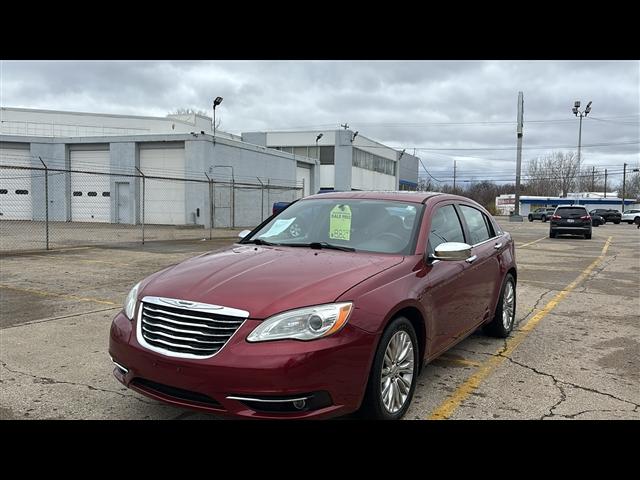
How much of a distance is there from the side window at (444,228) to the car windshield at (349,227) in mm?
183

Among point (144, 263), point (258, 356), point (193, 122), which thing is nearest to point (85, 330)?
point (258, 356)

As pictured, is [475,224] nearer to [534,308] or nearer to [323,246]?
[323,246]

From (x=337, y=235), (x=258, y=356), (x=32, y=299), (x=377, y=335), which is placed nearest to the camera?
(x=258, y=356)

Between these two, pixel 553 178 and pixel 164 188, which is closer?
pixel 164 188

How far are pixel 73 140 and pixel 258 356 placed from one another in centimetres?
3299

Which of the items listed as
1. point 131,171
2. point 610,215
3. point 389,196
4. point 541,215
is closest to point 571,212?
point 389,196

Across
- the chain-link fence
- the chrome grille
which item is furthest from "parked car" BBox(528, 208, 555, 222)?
the chrome grille

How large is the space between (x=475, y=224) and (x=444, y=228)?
3.23 feet

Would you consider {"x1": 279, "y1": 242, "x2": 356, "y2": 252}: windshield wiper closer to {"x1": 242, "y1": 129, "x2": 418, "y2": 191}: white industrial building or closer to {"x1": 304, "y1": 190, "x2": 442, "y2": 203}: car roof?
{"x1": 304, "y1": 190, "x2": 442, "y2": 203}: car roof

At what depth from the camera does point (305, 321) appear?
3.06 m

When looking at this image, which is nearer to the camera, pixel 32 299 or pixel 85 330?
pixel 85 330
